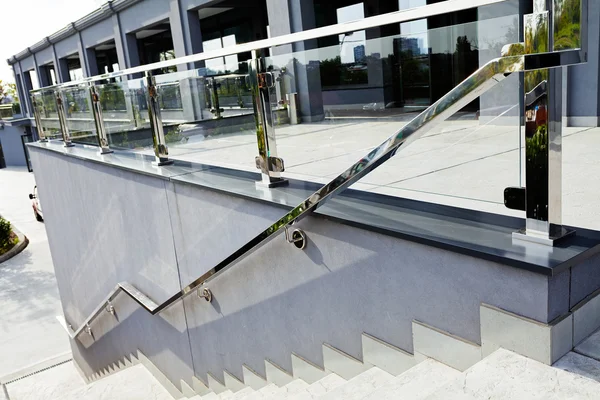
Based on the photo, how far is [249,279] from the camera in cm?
397

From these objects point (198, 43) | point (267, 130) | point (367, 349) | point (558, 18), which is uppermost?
point (198, 43)

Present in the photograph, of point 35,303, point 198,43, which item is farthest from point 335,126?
point 35,303

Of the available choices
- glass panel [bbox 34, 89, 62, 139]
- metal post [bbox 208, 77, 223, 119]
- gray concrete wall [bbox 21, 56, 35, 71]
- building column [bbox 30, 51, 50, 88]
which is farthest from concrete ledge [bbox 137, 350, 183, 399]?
gray concrete wall [bbox 21, 56, 35, 71]

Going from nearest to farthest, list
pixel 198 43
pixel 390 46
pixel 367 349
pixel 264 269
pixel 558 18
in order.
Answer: pixel 558 18, pixel 390 46, pixel 367 349, pixel 264 269, pixel 198 43

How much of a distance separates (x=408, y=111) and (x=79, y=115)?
5.91 m

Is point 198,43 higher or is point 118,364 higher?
point 198,43

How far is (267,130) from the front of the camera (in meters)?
3.76

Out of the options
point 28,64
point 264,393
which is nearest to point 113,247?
point 264,393

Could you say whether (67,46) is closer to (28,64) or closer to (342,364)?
(28,64)

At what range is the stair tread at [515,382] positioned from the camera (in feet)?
6.22

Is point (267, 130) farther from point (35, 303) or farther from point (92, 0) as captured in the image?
point (92, 0)

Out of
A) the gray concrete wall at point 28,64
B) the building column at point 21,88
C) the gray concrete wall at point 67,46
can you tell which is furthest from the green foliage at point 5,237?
the building column at point 21,88

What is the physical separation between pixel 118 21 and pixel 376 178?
18371mm

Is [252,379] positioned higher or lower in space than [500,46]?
lower
